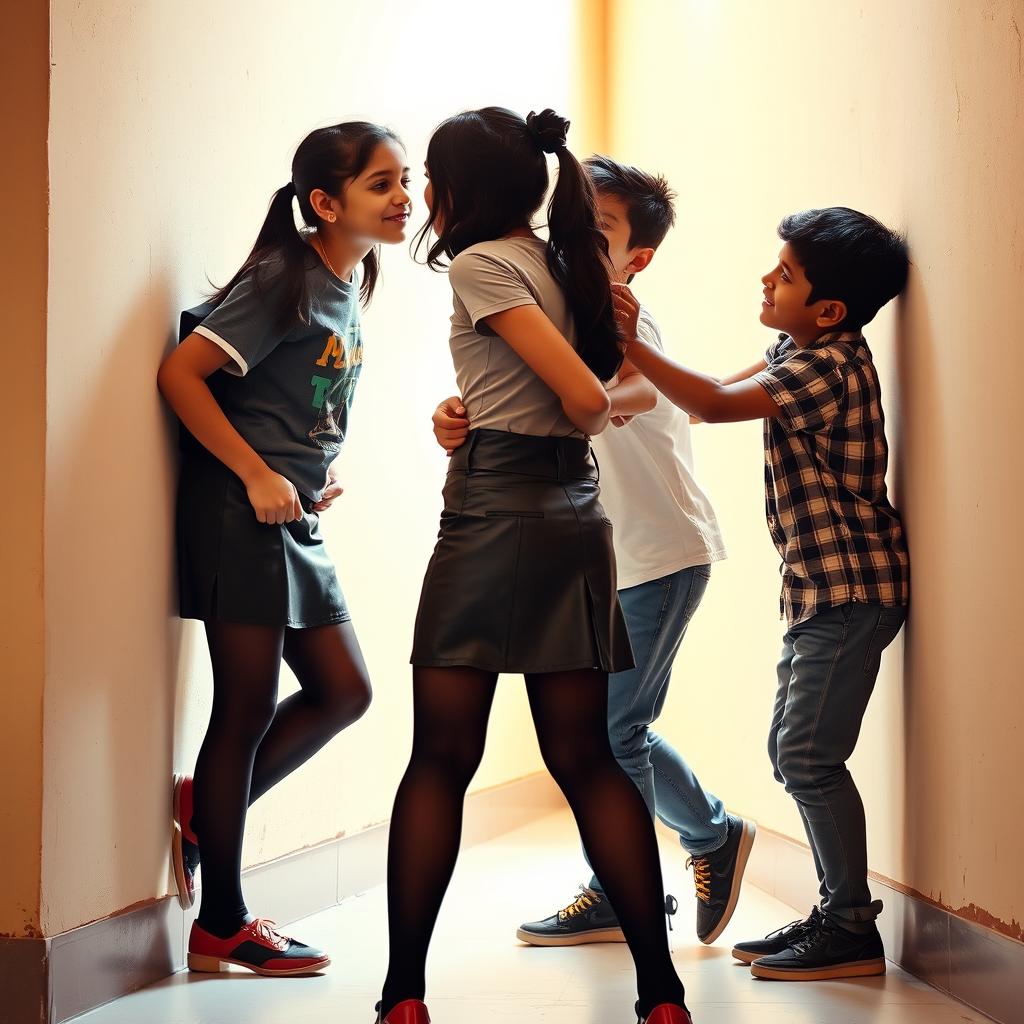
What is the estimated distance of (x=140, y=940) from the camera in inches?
71.7

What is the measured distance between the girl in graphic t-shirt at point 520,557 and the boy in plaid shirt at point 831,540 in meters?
0.34

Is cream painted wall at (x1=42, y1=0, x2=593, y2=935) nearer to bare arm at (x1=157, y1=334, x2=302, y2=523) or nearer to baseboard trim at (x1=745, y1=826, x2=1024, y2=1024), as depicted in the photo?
bare arm at (x1=157, y1=334, x2=302, y2=523)

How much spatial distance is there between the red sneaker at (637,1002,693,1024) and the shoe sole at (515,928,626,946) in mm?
679

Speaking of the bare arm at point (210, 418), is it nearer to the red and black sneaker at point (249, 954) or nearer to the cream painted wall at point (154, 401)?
the cream painted wall at point (154, 401)

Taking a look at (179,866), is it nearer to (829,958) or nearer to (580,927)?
(580,927)

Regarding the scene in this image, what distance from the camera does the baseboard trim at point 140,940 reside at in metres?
1.59

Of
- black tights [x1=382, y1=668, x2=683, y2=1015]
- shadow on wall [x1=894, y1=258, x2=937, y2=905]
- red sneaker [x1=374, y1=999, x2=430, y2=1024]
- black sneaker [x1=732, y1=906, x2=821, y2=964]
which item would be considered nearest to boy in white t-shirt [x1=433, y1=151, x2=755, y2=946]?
black sneaker [x1=732, y1=906, x2=821, y2=964]

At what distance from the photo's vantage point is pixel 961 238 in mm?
1779

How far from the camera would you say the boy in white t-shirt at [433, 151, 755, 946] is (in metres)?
2.06

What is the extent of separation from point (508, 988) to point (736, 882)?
49 centimetres

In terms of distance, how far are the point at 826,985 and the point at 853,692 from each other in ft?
1.45

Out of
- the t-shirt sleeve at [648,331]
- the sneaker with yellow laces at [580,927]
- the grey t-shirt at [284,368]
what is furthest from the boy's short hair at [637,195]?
the sneaker with yellow laces at [580,927]

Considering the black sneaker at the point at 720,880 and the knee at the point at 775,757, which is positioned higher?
the knee at the point at 775,757

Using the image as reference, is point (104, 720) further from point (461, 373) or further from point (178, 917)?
point (461, 373)
